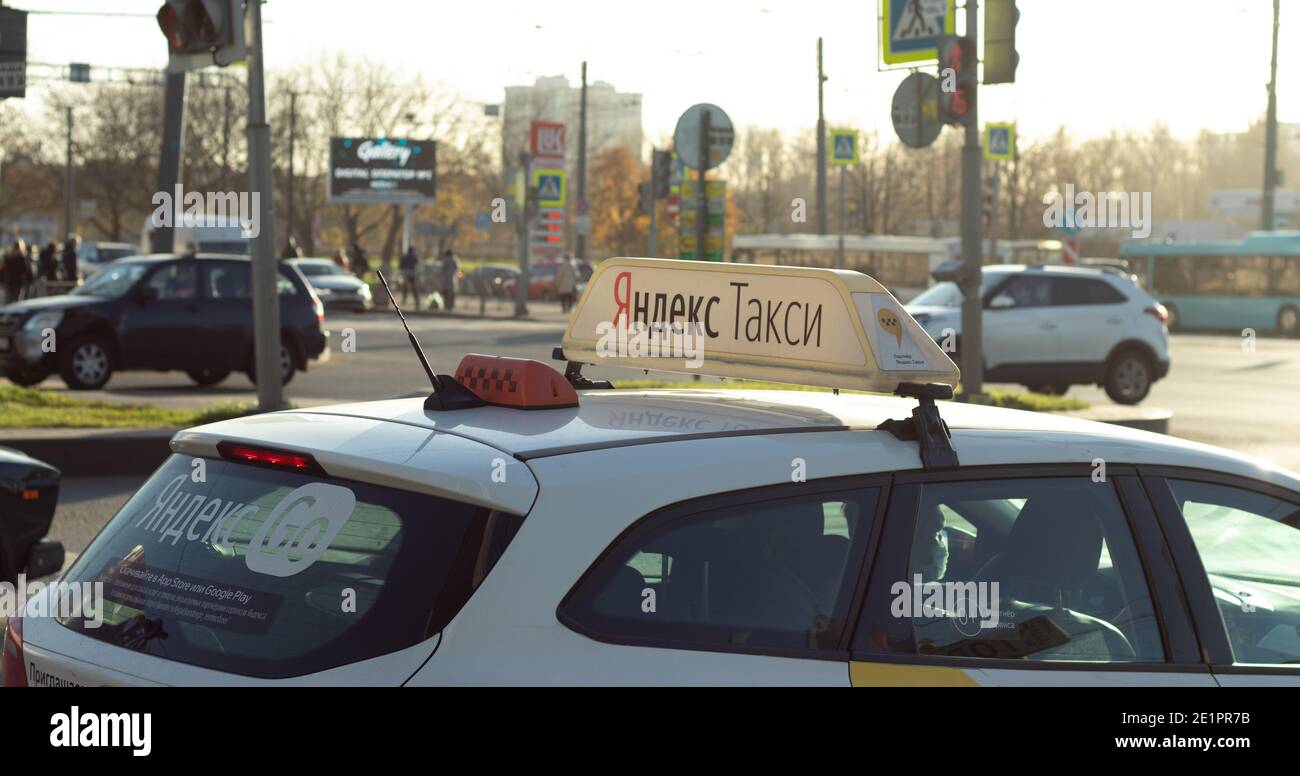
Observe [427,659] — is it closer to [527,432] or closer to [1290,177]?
[527,432]

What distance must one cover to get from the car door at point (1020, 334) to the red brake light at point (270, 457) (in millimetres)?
17400

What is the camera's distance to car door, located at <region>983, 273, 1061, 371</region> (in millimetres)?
19719

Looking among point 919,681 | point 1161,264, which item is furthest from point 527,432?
point 1161,264

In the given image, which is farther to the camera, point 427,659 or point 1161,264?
point 1161,264

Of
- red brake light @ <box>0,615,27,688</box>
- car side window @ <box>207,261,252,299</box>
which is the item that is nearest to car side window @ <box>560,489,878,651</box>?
red brake light @ <box>0,615,27,688</box>

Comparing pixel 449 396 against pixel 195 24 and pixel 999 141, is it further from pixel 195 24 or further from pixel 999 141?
pixel 999 141

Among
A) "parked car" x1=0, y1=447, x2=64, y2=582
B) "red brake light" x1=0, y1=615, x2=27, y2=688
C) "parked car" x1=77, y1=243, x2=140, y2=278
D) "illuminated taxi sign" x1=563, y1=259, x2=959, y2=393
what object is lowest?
"parked car" x1=0, y1=447, x2=64, y2=582

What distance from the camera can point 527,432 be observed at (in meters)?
2.79

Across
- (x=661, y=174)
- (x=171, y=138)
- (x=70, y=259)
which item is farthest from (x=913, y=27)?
(x=70, y=259)

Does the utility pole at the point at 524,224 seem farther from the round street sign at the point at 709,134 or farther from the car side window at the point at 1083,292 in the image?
the round street sign at the point at 709,134

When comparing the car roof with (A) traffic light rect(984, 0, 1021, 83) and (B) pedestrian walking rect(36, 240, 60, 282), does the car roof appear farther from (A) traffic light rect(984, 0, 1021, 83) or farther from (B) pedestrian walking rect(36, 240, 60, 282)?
(B) pedestrian walking rect(36, 240, 60, 282)

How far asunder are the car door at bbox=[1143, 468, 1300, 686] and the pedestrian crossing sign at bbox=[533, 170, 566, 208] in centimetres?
4151

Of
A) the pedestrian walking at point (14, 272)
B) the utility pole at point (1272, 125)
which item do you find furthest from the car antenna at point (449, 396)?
the utility pole at point (1272, 125)

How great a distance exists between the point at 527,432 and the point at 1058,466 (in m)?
0.99
